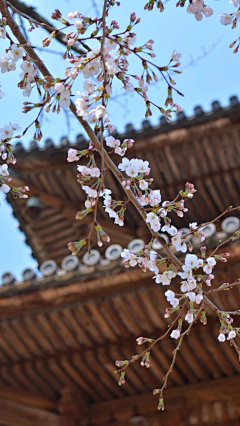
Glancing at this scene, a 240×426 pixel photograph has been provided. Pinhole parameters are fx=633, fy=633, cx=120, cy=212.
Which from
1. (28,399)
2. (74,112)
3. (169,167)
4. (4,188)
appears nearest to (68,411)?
(28,399)

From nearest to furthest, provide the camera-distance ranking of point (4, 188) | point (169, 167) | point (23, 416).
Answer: point (4, 188)
point (23, 416)
point (169, 167)

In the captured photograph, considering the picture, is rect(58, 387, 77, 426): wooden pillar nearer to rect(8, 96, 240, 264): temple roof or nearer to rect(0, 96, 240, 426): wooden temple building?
rect(0, 96, 240, 426): wooden temple building

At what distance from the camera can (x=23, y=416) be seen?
19.4 ft

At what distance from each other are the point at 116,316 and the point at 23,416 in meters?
1.54

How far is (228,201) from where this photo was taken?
6840mm

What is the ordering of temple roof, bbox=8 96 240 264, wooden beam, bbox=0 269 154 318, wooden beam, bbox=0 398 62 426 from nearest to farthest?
wooden beam, bbox=0 269 154 318 < wooden beam, bbox=0 398 62 426 < temple roof, bbox=8 96 240 264

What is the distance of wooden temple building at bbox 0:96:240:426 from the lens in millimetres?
5020

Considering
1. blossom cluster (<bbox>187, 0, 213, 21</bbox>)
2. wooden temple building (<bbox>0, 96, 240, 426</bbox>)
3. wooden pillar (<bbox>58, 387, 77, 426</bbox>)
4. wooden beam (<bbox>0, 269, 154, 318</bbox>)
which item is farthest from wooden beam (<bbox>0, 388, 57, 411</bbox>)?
blossom cluster (<bbox>187, 0, 213, 21</bbox>)

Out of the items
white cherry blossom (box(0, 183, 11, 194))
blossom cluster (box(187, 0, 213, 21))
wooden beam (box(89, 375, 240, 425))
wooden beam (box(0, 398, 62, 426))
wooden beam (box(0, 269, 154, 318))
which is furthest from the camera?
wooden beam (box(0, 398, 62, 426))

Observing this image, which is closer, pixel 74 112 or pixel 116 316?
pixel 74 112

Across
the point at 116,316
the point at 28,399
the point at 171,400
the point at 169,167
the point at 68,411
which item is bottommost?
the point at 171,400

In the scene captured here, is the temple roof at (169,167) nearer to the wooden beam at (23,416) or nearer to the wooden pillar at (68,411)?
the wooden pillar at (68,411)

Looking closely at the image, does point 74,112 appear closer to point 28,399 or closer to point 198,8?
point 198,8

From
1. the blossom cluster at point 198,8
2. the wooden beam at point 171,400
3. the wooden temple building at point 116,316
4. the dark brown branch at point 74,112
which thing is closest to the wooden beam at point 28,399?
the wooden temple building at point 116,316
